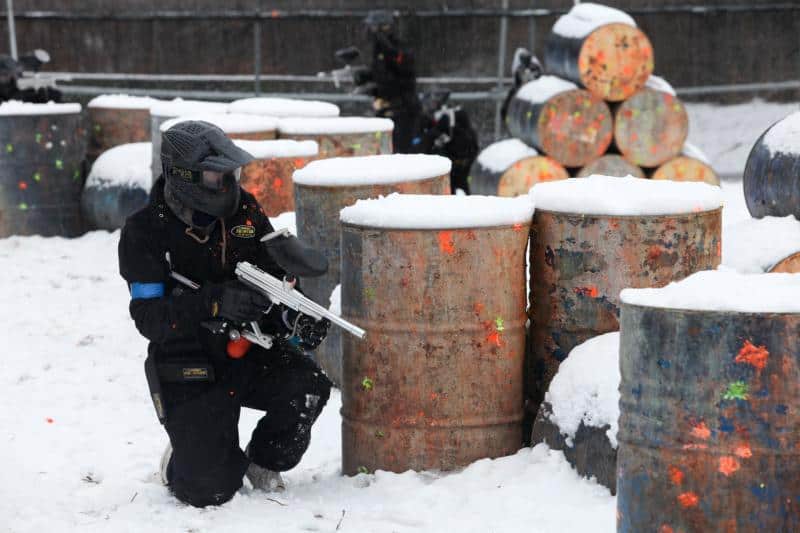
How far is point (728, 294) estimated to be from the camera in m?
3.43

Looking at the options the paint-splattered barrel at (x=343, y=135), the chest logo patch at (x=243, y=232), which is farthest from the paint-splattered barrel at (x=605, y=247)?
the paint-splattered barrel at (x=343, y=135)

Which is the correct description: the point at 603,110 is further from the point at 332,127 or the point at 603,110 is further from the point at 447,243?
the point at 447,243

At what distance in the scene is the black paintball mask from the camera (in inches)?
187

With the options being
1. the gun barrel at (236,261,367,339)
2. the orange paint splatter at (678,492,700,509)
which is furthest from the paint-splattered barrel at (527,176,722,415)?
the orange paint splatter at (678,492,700,509)

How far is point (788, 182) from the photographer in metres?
6.48

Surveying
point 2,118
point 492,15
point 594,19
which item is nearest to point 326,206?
point 2,118

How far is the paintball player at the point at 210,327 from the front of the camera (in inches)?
185

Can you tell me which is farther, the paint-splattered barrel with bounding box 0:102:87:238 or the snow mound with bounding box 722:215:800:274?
the paint-splattered barrel with bounding box 0:102:87:238

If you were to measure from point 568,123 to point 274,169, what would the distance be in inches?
168

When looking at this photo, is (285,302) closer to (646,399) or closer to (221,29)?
(646,399)

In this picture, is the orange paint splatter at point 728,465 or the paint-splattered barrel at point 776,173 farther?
the paint-splattered barrel at point 776,173

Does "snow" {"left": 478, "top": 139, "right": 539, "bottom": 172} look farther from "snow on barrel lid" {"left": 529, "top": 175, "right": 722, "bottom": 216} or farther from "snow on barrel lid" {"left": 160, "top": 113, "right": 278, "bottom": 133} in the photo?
"snow on barrel lid" {"left": 529, "top": 175, "right": 722, "bottom": 216}

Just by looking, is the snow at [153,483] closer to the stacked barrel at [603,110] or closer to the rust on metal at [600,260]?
the rust on metal at [600,260]

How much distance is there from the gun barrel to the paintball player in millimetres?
35
